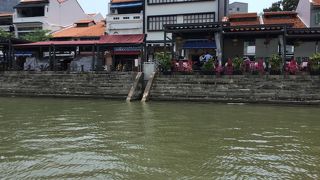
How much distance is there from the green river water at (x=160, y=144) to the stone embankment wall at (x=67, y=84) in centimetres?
760

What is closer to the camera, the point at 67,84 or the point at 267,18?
the point at 67,84

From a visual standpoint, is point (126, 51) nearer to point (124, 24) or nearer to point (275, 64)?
point (124, 24)

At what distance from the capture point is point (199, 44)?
36.7 m

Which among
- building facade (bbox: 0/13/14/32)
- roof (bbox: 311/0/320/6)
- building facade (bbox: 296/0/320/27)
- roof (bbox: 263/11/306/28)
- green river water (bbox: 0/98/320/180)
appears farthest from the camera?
building facade (bbox: 0/13/14/32)

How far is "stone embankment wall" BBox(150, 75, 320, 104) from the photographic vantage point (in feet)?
80.9

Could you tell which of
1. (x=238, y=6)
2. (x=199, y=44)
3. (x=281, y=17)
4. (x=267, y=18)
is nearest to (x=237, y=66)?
(x=199, y=44)

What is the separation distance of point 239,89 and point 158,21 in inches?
653

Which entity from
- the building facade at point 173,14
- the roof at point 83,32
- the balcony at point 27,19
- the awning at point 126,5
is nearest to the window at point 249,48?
the building facade at point 173,14

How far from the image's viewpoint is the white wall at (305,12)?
120 feet

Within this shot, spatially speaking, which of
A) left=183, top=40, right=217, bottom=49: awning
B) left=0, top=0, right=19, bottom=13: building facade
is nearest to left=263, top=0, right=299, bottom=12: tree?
left=183, top=40, right=217, bottom=49: awning

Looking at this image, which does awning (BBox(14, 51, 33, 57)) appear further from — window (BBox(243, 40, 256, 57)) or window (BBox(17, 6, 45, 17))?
window (BBox(243, 40, 256, 57))

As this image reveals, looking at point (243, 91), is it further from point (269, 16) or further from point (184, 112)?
point (269, 16)

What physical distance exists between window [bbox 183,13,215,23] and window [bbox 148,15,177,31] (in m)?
1.11

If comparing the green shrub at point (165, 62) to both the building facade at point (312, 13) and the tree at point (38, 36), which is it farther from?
the tree at point (38, 36)
